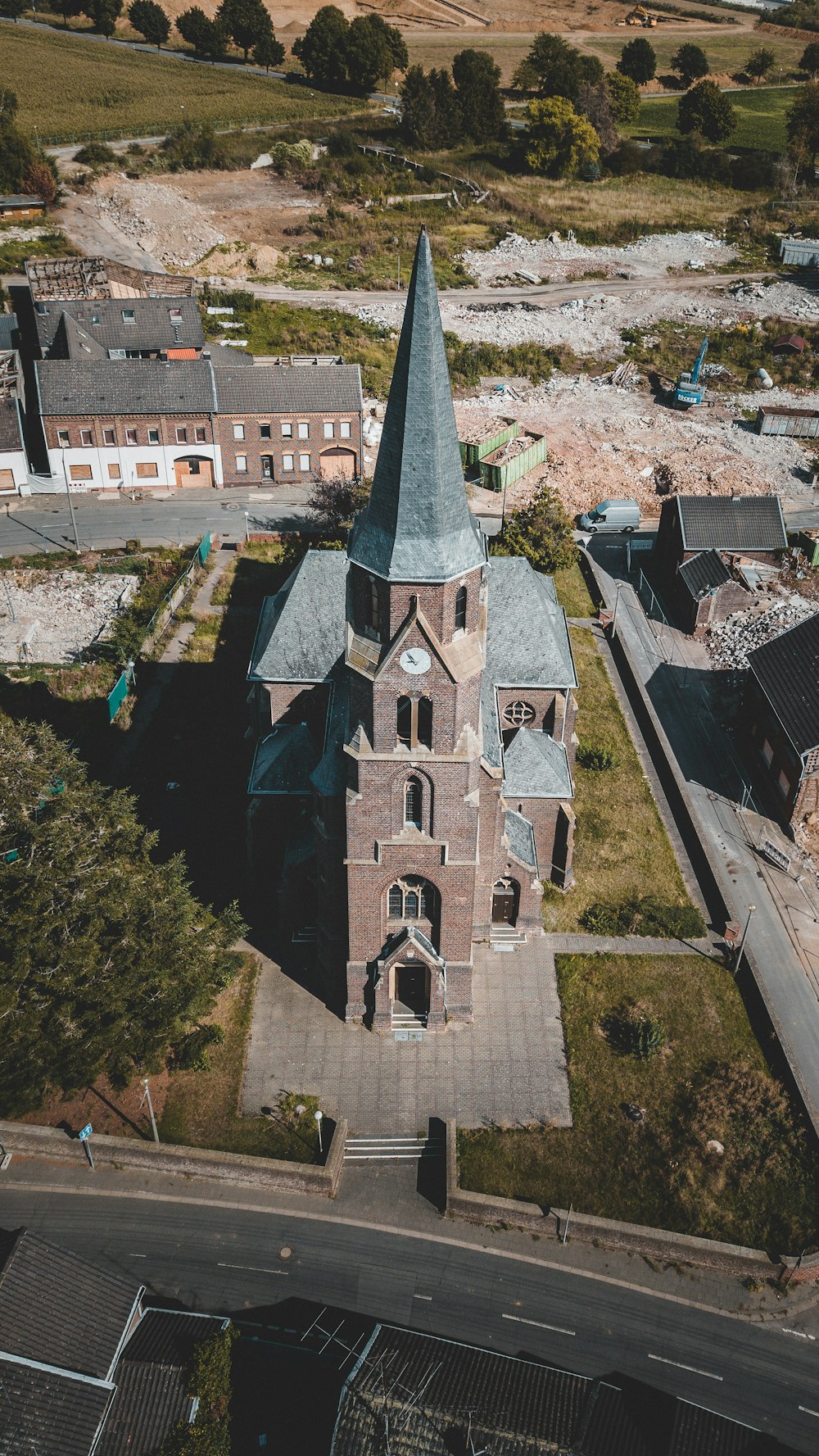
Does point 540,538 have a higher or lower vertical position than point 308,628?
lower

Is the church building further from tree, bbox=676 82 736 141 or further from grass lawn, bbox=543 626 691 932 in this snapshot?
tree, bbox=676 82 736 141

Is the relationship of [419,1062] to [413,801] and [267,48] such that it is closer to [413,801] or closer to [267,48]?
[413,801]

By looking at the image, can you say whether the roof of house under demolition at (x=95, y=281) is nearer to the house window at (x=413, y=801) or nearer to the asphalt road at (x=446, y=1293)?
the house window at (x=413, y=801)

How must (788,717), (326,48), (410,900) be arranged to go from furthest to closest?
(326,48)
(788,717)
(410,900)

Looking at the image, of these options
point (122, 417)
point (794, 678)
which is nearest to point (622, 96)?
point (122, 417)

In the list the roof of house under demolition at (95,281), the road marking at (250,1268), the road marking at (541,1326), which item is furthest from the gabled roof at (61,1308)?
the roof of house under demolition at (95,281)

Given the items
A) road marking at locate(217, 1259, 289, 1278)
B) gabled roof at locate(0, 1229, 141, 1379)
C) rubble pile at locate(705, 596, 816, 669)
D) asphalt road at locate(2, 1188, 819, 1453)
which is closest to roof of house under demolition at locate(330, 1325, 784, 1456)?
asphalt road at locate(2, 1188, 819, 1453)

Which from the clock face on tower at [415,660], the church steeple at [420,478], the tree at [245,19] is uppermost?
the tree at [245,19]
